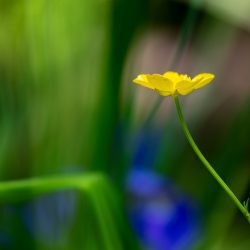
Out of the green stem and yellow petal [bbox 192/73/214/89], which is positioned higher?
yellow petal [bbox 192/73/214/89]

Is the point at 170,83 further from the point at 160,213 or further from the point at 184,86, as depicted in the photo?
the point at 160,213

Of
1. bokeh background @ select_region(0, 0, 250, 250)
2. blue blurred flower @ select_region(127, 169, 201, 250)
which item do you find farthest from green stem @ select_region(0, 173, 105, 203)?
blue blurred flower @ select_region(127, 169, 201, 250)

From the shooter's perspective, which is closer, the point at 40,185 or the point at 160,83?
the point at 160,83

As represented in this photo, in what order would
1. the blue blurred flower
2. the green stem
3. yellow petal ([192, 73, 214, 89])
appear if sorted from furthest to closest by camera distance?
the blue blurred flower → the green stem → yellow petal ([192, 73, 214, 89])

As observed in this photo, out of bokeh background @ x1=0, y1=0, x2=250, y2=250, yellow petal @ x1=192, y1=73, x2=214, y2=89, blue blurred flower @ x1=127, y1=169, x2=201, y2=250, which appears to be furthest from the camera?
blue blurred flower @ x1=127, y1=169, x2=201, y2=250

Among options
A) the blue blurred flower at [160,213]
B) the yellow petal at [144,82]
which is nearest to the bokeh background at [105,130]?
the blue blurred flower at [160,213]

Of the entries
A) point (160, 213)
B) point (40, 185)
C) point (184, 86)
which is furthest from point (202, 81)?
point (160, 213)

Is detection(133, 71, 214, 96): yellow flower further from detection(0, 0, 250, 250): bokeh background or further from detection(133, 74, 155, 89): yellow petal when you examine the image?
detection(0, 0, 250, 250): bokeh background

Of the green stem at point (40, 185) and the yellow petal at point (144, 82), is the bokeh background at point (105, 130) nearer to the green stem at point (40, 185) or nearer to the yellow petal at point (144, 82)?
the green stem at point (40, 185)
